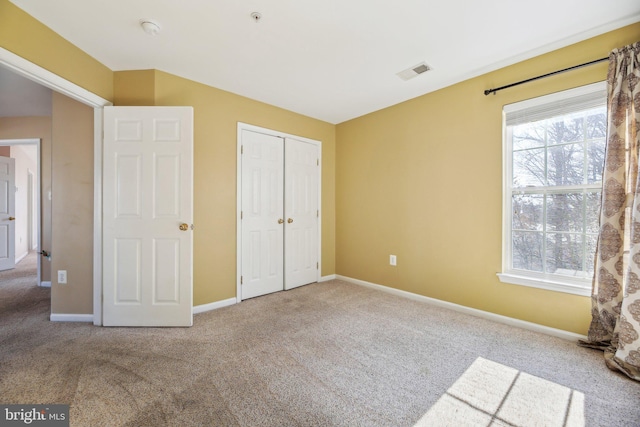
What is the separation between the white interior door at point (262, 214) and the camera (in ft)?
10.9

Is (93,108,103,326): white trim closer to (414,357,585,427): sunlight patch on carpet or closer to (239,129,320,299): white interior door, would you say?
(239,129,320,299): white interior door

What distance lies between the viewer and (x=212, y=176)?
3023 millimetres

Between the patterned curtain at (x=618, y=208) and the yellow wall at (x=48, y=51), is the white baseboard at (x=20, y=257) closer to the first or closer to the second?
the yellow wall at (x=48, y=51)

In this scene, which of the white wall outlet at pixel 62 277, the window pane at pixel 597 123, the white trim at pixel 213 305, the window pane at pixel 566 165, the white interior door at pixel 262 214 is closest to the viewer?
the window pane at pixel 597 123

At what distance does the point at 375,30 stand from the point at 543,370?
276 centimetres

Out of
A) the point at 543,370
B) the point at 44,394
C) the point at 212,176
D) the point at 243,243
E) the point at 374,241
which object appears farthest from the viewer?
the point at 374,241

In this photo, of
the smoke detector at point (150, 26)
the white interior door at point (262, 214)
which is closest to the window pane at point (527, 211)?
the white interior door at point (262, 214)

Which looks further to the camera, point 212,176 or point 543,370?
point 212,176

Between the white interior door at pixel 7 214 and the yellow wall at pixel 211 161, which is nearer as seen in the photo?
the yellow wall at pixel 211 161

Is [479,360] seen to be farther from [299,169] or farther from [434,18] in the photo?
[299,169]

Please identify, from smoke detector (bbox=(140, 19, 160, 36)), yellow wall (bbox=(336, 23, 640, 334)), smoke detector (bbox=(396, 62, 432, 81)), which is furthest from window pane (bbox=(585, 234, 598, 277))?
smoke detector (bbox=(140, 19, 160, 36))

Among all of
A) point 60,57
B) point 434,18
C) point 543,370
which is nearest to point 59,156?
point 60,57

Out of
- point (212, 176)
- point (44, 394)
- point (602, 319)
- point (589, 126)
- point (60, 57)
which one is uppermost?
point (60, 57)

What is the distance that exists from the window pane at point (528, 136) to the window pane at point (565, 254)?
0.84 meters
